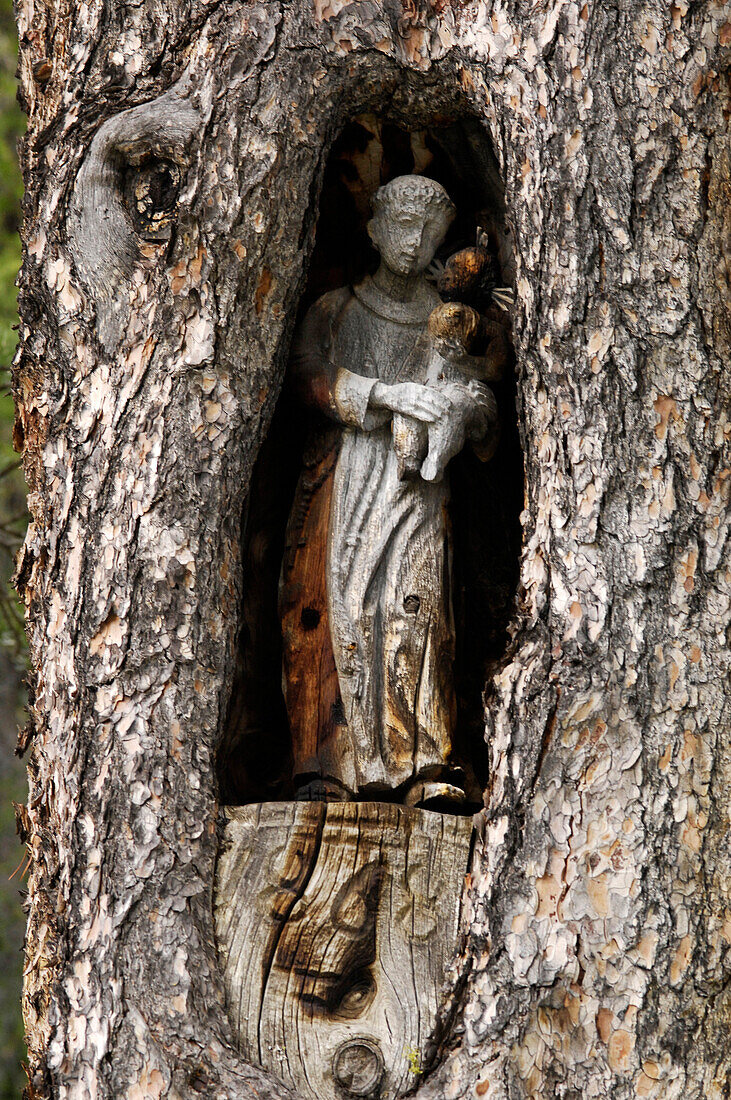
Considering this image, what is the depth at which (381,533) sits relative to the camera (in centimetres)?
372

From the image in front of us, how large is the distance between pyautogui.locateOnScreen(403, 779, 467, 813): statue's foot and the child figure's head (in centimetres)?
133

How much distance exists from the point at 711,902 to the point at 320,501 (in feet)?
5.40

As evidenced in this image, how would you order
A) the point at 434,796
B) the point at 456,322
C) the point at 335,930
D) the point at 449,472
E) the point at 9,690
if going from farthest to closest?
1. the point at 9,690
2. the point at 449,472
3. the point at 456,322
4. the point at 434,796
5. the point at 335,930

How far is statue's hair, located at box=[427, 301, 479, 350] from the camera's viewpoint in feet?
12.4

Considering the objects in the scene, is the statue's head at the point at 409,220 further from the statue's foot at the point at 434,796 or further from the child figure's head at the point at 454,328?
the statue's foot at the point at 434,796

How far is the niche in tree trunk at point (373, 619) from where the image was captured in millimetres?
3283

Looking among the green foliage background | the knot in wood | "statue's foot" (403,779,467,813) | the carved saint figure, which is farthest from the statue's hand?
the green foliage background

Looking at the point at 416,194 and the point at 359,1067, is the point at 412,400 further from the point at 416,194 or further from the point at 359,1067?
the point at 359,1067

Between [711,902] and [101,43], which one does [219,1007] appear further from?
[101,43]

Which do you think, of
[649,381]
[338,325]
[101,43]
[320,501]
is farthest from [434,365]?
[101,43]

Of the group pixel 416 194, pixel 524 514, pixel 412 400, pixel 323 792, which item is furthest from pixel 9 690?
pixel 524 514

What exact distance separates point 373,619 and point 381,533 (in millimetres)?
265

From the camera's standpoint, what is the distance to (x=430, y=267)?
4.06m

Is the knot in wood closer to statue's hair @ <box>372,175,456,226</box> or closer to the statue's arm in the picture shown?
the statue's arm
